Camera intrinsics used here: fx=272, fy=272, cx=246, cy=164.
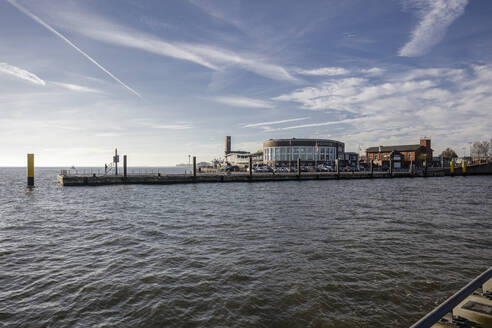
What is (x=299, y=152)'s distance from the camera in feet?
422

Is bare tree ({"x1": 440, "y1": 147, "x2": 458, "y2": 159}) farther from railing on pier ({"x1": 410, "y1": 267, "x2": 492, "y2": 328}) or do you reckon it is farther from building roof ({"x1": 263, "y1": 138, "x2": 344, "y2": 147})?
railing on pier ({"x1": 410, "y1": 267, "x2": 492, "y2": 328})

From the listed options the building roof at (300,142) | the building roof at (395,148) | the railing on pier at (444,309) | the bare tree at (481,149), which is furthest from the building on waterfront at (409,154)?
the railing on pier at (444,309)

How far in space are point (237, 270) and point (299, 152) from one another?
122 m

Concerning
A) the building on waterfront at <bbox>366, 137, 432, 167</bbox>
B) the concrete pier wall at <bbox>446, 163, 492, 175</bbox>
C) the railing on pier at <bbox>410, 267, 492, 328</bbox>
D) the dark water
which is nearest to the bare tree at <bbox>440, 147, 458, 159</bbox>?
the building on waterfront at <bbox>366, 137, 432, 167</bbox>

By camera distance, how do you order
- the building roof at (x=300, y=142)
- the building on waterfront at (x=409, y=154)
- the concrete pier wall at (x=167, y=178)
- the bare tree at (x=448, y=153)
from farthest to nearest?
the bare tree at (x=448, y=153) < the building roof at (x=300, y=142) < the building on waterfront at (x=409, y=154) < the concrete pier wall at (x=167, y=178)

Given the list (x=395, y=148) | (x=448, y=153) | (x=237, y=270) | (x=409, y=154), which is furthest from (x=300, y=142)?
(x=237, y=270)

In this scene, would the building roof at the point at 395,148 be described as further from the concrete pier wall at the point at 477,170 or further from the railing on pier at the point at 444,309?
the railing on pier at the point at 444,309

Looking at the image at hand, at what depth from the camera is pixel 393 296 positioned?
322 inches

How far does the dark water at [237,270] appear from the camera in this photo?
7363 millimetres

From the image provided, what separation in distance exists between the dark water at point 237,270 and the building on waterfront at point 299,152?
10966cm

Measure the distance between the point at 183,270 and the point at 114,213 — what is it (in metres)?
15.3

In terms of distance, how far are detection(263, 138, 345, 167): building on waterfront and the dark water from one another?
110 m

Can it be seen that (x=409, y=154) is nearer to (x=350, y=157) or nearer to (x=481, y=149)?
(x=350, y=157)

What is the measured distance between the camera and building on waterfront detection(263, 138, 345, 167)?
5049 inches
